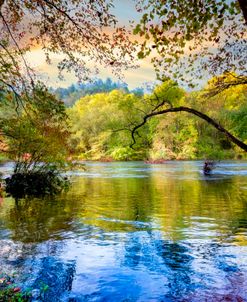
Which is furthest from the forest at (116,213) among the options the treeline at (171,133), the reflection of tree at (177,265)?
the treeline at (171,133)

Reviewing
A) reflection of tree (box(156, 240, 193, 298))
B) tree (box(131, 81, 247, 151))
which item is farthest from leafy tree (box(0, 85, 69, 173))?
tree (box(131, 81, 247, 151))

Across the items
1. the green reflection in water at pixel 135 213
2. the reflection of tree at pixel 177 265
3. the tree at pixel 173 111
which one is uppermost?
the tree at pixel 173 111

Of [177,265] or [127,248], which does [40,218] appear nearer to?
[127,248]

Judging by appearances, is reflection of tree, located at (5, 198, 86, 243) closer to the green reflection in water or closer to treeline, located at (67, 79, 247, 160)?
the green reflection in water

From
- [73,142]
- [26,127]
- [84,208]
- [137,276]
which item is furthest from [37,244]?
[73,142]

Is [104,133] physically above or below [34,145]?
above

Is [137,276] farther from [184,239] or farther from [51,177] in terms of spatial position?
[51,177]

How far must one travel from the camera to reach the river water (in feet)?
30.7

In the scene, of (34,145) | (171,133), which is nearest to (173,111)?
(34,145)

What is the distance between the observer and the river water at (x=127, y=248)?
9.37 meters

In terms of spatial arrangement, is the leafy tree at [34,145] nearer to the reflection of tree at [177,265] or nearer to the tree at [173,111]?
the reflection of tree at [177,265]

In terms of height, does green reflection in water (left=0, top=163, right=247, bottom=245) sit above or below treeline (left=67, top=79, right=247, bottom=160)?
below

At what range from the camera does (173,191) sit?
2744cm

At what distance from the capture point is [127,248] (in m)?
12.7
